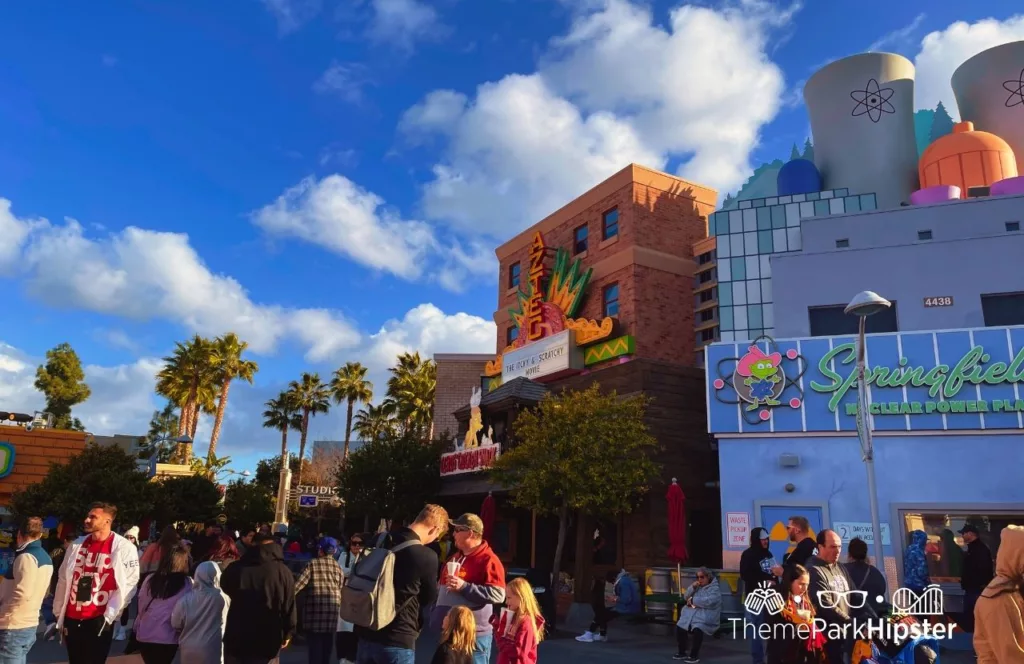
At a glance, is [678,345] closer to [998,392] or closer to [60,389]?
[998,392]

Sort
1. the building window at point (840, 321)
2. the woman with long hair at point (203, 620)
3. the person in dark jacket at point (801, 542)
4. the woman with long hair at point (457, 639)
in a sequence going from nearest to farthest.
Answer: the woman with long hair at point (457, 639) → the woman with long hair at point (203, 620) → the person in dark jacket at point (801, 542) → the building window at point (840, 321)

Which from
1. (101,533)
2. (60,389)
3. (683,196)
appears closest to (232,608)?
(101,533)

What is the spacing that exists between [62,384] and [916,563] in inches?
2070

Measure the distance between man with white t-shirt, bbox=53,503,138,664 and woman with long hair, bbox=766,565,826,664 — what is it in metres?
6.05

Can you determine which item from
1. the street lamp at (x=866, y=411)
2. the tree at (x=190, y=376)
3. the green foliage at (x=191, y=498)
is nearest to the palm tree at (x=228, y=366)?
the tree at (x=190, y=376)

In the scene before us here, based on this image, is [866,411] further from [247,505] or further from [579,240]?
[247,505]

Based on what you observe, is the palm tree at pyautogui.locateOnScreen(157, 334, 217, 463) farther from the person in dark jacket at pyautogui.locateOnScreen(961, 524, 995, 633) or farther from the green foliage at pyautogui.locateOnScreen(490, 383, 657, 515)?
the person in dark jacket at pyautogui.locateOnScreen(961, 524, 995, 633)

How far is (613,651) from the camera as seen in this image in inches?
503

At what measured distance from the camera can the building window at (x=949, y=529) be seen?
14.5 m

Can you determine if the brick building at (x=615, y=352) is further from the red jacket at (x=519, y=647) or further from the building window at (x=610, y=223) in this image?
the red jacket at (x=519, y=647)

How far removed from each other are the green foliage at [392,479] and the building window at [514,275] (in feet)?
27.6

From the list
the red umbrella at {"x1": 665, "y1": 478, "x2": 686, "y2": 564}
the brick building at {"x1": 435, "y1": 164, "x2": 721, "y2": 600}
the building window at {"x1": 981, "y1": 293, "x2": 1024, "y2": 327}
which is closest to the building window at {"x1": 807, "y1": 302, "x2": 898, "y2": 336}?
the building window at {"x1": 981, "y1": 293, "x2": 1024, "y2": 327}

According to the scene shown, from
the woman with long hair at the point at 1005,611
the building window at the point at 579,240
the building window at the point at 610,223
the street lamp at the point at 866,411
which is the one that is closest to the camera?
the woman with long hair at the point at 1005,611

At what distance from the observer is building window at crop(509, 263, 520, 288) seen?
32.0 m
